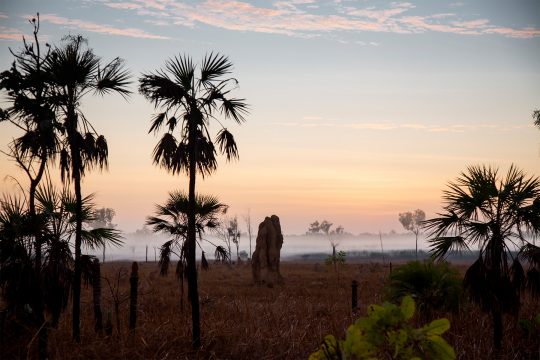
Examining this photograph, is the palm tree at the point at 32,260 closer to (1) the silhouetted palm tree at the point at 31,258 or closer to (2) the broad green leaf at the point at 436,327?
(1) the silhouetted palm tree at the point at 31,258

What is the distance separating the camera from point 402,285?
14.6 metres

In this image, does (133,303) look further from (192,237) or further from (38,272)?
(38,272)

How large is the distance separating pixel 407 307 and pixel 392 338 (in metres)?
0.11

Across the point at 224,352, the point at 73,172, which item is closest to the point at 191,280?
the point at 224,352

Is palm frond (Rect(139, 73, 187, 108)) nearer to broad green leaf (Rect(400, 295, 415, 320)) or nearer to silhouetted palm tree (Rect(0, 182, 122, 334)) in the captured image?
silhouetted palm tree (Rect(0, 182, 122, 334))

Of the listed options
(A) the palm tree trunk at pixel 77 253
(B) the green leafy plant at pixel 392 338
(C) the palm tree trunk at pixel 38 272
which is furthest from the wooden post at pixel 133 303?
(B) the green leafy plant at pixel 392 338

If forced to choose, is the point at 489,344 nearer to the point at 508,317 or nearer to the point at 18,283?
the point at 508,317

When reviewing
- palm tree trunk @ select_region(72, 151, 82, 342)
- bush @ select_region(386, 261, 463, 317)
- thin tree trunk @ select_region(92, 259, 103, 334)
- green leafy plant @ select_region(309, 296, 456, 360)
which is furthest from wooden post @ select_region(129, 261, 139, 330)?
green leafy plant @ select_region(309, 296, 456, 360)

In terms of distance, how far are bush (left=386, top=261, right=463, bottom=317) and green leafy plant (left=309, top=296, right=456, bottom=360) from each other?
1300cm

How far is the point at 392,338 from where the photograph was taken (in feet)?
5.18

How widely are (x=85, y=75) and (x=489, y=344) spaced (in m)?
11.1

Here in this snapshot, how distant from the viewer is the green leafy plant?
4.99 ft

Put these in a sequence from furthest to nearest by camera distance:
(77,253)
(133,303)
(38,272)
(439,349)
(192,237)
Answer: (192,237), (133,303), (77,253), (38,272), (439,349)

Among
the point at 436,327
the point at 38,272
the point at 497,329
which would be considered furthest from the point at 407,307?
the point at 497,329
